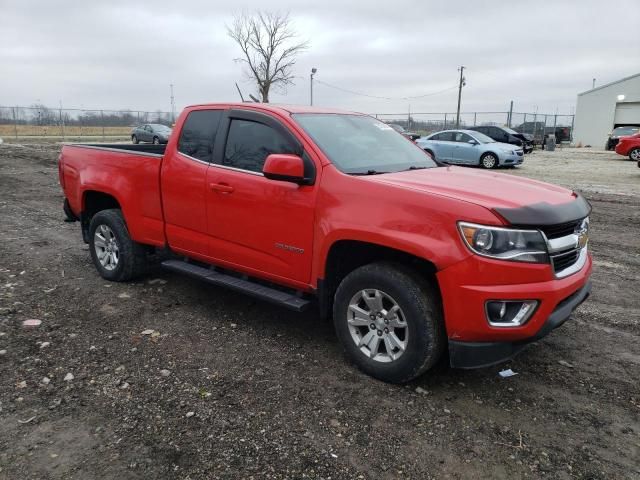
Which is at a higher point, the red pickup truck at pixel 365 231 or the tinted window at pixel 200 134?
the tinted window at pixel 200 134

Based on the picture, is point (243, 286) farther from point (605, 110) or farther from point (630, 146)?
point (605, 110)

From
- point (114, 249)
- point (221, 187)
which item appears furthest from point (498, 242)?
point (114, 249)

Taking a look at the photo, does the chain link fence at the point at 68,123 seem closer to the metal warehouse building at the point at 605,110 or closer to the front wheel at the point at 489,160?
the front wheel at the point at 489,160

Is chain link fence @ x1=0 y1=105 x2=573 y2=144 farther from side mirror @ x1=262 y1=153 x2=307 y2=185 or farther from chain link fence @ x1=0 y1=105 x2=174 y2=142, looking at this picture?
side mirror @ x1=262 y1=153 x2=307 y2=185

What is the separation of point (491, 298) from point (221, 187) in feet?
7.69

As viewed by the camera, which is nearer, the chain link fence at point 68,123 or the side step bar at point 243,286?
the side step bar at point 243,286

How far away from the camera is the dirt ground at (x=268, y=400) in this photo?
274 cm

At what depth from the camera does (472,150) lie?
19422 millimetres

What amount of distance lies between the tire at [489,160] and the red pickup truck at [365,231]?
15.4 metres

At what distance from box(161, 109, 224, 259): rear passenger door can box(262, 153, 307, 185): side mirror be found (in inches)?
39.6

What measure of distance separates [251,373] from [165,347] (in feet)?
2.79

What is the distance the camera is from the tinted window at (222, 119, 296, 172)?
13.3ft

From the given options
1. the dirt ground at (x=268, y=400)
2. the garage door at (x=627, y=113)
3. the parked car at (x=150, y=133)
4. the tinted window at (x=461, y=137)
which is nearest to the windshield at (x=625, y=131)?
the garage door at (x=627, y=113)

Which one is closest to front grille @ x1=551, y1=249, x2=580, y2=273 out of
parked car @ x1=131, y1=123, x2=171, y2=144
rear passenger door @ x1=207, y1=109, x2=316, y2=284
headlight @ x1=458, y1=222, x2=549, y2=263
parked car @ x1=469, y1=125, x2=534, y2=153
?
headlight @ x1=458, y1=222, x2=549, y2=263
